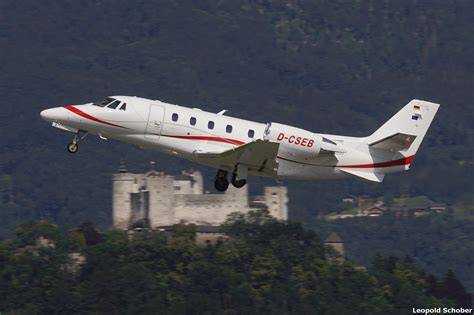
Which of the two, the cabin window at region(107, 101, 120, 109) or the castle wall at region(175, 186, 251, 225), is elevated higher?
the castle wall at region(175, 186, 251, 225)

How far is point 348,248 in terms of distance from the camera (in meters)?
196

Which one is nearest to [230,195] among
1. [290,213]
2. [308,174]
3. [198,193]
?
[198,193]

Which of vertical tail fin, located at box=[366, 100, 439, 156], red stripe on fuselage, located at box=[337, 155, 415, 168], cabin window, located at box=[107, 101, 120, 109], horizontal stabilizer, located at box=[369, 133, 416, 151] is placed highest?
cabin window, located at box=[107, 101, 120, 109]

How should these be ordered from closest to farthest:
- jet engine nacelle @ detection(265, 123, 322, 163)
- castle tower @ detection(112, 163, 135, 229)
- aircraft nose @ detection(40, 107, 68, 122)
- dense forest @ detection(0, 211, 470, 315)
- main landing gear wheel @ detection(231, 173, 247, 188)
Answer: jet engine nacelle @ detection(265, 123, 322, 163) → aircraft nose @ detection(40, 107, 68, 122) → main landing gear wheel @ detection(231, 173, 247, 188) → dense forest @ detection(0, 211, 470, 315) → castle tower @ detection(112, 163, 135, 229)

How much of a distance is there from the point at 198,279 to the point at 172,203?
67107 mm

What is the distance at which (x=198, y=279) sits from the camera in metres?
110

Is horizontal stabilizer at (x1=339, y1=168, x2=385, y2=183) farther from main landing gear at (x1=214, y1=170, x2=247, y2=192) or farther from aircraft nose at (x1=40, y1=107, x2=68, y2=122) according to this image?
aircraft nose at (x1=40, y1=107, x2=68, y2=122)

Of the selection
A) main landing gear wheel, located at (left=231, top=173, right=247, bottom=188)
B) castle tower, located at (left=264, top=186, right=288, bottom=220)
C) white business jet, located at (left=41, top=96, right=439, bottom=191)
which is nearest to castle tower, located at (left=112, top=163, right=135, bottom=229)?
castle tower, located at (left=264, top=186, right=288, bottom=220)

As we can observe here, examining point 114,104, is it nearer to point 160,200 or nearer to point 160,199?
point 160,200

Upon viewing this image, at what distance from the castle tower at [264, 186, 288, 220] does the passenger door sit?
393 feet

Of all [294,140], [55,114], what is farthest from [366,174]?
[55,114]

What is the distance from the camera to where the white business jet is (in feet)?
165

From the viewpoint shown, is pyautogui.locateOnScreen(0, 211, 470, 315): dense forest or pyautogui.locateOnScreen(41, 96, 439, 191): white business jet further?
pyautogui.locateOnScreen(0, 211, 470, 315): dense forest

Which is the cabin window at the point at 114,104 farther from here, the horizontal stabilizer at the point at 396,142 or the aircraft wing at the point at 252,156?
the horizontal stabilizer at the point at 396,142
